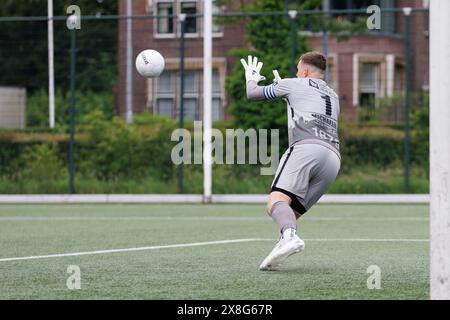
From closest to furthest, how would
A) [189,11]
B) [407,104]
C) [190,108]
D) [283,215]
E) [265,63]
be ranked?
[283,215]
[407,104]
[190,108]
[265,63]
[189,11]

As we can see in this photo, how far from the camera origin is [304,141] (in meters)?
8.46

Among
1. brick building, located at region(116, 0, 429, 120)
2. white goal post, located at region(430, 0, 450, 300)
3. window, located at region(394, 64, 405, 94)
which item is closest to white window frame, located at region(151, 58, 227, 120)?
brick building, located at region(116, 0, 429, 120)

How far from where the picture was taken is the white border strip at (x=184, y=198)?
2025cm

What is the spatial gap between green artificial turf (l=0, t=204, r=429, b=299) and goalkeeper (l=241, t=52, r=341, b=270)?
21.1 inches

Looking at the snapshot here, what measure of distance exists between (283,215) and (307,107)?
0.87 metres

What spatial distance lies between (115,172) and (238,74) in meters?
3.65

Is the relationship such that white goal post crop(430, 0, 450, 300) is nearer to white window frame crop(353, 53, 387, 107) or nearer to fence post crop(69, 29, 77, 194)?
fence post crop(69, 29, 77, 194)

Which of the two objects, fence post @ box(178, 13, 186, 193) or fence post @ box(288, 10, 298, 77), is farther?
fence post @ box(288, 10, 298, 77)

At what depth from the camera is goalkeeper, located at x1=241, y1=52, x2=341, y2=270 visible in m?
8.39

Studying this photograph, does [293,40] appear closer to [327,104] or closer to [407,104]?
[407,104]

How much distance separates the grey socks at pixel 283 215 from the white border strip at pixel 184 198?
11.8m

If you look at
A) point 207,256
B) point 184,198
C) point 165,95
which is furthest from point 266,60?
point 207,256

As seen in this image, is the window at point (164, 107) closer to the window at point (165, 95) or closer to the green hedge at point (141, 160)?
the window at point (165, 95)
